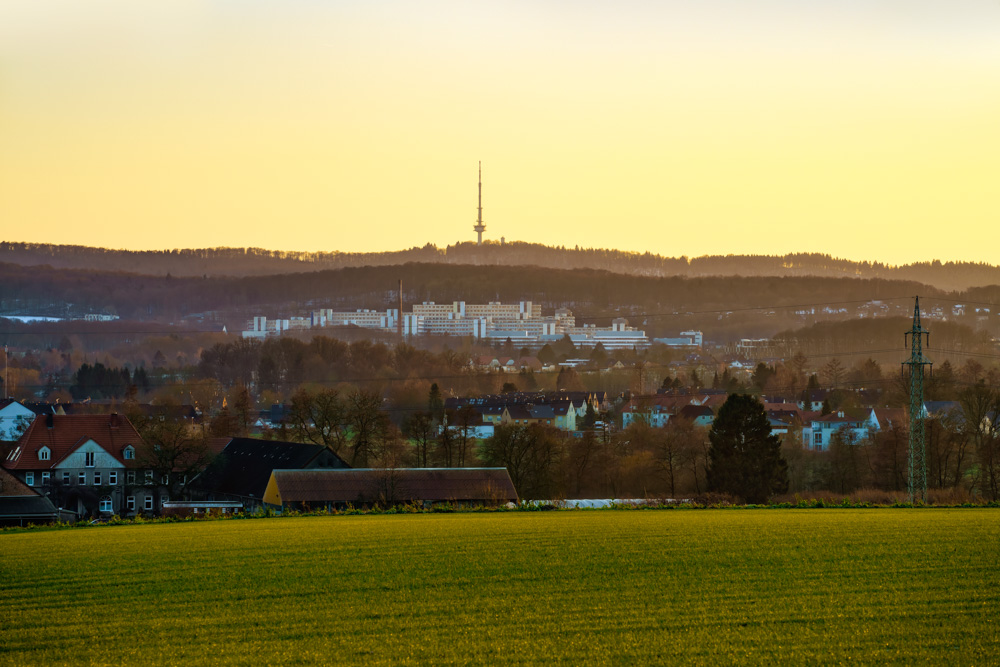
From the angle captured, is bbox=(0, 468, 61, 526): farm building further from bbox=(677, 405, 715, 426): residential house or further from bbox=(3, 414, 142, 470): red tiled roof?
bbox=(677, 405, 715, 426): residential house

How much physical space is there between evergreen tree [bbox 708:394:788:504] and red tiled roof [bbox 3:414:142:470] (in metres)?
28.7

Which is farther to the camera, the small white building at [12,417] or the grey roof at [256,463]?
the small white building at [12,417]

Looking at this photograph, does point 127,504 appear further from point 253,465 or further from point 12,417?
point 12,417

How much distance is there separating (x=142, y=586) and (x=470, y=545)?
683cm

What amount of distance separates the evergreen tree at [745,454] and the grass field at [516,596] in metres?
23.8

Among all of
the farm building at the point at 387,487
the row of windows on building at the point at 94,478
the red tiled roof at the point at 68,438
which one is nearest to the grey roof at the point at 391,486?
the farm building at the point at 387,487

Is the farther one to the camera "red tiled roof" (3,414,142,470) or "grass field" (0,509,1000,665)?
"red tiled roof" (3,414,142,470)

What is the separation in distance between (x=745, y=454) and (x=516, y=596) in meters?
35.5

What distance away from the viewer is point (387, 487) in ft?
143

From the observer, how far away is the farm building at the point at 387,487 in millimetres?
43125

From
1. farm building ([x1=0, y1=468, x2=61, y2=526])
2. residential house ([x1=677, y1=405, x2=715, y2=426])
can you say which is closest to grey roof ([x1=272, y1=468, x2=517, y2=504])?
farm building ([x1=0, y1=468, x2=61, y2=526])

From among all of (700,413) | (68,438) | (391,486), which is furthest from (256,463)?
(700,413)

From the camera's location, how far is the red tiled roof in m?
55.8

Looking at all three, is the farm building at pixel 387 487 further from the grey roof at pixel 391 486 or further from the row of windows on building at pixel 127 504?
the row of windows on building at pixel 127 504
